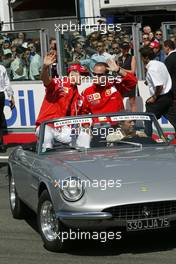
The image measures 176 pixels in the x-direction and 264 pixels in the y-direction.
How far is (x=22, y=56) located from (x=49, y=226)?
8715 millimetres

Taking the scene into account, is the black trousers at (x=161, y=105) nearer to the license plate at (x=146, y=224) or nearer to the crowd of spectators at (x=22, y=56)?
the crowd of spectators at (x=22, y=56)

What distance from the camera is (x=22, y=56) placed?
49.7 ft

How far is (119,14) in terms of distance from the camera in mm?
24578

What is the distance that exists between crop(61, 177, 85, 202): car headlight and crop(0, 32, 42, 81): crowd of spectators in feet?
28.2

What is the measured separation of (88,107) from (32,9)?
19654 mm

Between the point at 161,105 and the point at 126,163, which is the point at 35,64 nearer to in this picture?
the point at 161,105

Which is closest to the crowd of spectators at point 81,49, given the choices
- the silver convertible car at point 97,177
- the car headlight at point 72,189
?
the silver convertible car at point 97,177

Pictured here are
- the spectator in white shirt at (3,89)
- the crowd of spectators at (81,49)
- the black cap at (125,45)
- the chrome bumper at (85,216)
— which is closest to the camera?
the chrome bumper at (85,216)

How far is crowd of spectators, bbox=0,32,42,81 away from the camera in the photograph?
49.4 ft

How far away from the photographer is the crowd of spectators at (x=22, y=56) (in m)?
15.0

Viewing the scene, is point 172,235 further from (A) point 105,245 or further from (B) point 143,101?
(B) point 143,101

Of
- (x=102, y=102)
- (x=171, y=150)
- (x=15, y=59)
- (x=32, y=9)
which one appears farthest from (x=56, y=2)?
(x=171, y=150)

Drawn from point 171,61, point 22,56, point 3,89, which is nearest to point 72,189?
point 171,61

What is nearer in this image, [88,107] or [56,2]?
[88,107]
